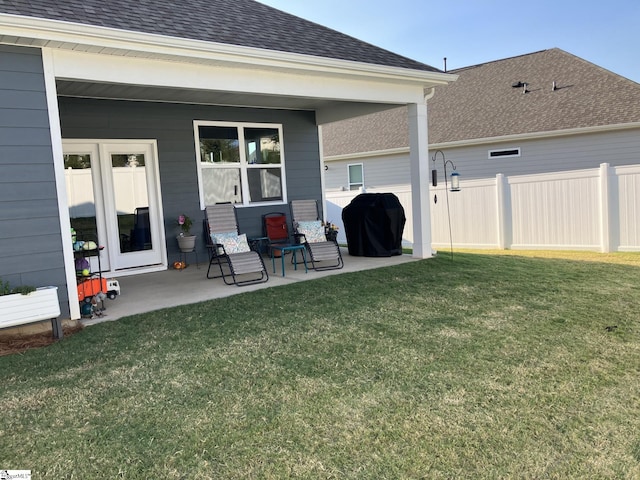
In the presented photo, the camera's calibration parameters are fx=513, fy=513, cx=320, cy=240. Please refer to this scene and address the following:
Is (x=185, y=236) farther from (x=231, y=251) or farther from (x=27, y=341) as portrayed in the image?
(x=27, y=341)

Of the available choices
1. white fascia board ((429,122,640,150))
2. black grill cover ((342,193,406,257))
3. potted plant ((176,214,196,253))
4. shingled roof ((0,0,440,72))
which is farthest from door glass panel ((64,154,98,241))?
white fascia board ((429,122,640,150))

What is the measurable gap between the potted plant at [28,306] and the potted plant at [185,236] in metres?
3.55

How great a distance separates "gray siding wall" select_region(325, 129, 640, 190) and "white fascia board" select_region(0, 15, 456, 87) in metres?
5.94

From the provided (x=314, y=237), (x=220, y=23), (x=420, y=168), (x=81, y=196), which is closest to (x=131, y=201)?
(x=81, y=196)

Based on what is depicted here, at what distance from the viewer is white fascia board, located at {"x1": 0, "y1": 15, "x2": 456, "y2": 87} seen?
14.6ft

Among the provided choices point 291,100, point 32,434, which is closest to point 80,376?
point 32,434

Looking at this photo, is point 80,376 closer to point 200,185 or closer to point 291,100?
point 200,185

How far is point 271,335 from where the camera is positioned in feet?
14.4

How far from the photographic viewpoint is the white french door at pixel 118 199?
295 inches

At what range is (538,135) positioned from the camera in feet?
40.8

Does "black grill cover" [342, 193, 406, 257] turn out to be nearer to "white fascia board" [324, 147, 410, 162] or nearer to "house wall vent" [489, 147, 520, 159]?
"house wall vent" [489, 147, 520, 159]

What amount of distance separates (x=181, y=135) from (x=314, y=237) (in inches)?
109

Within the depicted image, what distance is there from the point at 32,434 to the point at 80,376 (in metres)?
0.85

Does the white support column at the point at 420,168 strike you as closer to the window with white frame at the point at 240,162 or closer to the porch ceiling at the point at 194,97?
the porch ceiling at the point at 194,97
